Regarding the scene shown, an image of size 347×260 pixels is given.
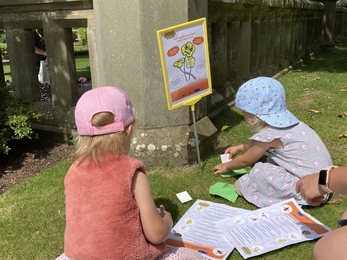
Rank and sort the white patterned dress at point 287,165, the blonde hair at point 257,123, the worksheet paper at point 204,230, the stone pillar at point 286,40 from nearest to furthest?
the worksheet paper at point 204,230 → the white patterned dress at point 287,165 → the blonde hair at point 257,123 → the stone pillar at point 286,40

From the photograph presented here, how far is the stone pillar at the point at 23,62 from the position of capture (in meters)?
4.68

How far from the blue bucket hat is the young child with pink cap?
142cm

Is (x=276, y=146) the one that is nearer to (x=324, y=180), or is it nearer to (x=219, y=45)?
(x=324, y=180)

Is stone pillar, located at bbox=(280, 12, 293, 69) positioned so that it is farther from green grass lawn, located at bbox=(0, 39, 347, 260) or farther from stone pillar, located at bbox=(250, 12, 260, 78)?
green grass lawn, located at bbox=(0, 39, 347, 260)

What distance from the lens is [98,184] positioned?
1.96 metres

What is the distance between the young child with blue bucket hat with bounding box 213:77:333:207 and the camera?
3.12m

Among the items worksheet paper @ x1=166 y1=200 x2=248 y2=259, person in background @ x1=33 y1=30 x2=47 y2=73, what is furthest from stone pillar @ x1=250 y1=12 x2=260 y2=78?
person in background @ x1=33 y1=30 x2=47 y2=73

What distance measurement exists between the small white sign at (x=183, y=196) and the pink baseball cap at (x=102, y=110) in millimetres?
Answer: 1423

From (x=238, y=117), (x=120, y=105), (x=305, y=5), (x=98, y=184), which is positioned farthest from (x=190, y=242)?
(x=305, y=5)

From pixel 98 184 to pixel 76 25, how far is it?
285 cm

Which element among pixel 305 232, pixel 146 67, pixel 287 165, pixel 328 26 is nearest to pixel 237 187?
pixel 287 165

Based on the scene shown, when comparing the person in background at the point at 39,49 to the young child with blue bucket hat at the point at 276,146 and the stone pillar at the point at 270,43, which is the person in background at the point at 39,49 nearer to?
the stone pillar at the point at 270,43

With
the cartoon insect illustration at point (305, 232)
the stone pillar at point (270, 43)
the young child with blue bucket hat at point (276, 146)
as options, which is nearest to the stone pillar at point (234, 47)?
the stone pillar at point (270, 43)

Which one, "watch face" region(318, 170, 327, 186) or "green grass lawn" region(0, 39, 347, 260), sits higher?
"watch face" region(318, 170, 327, 186)
